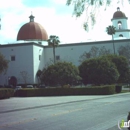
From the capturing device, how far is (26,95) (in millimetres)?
35531

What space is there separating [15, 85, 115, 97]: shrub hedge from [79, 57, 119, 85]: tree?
676 centimetres

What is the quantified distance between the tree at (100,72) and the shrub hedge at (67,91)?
6756mm

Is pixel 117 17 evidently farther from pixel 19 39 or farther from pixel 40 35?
pixel 19 39

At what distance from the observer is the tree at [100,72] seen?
40.9m

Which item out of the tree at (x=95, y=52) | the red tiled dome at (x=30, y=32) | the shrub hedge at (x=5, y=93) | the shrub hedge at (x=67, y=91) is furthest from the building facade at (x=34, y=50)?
the shrub hedge at (x=5, y=93)

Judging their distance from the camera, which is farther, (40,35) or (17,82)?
(40,35)

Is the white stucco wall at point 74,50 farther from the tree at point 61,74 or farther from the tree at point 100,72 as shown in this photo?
the tree at point 61,74

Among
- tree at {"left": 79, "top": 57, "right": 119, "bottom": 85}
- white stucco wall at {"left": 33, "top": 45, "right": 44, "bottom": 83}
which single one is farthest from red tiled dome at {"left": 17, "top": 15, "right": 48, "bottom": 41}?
tree at {"left": 79, "top": 57, "right": 119, "bottom": 85}

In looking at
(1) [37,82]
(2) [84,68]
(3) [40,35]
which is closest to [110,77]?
(2) [84,68]

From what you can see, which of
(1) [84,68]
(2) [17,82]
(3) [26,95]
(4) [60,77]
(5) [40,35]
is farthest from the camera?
(5) [40,35]

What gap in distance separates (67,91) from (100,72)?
27.9 ft

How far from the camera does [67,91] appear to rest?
3531cm

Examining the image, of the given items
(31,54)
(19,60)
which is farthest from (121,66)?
(19,60)

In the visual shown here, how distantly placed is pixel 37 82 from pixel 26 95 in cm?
3537
